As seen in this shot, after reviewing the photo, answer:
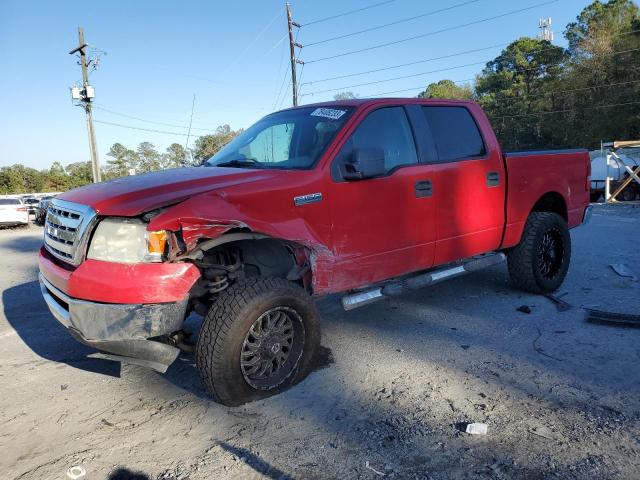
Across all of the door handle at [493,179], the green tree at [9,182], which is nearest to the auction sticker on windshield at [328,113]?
the door handle at [493,179]

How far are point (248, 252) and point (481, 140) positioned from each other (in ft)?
8.99

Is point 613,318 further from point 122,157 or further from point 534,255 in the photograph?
point 122,157

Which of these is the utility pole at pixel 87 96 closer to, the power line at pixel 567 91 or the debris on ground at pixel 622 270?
the debris on ground at pixel 622 270

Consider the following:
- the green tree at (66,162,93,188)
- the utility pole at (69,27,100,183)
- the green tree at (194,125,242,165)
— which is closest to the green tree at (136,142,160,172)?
→ the green tree at (66,162,93,188)

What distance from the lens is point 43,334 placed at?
183 inches

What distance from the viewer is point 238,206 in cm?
306

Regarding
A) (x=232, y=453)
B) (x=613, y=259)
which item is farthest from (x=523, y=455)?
(x=613, y=259)

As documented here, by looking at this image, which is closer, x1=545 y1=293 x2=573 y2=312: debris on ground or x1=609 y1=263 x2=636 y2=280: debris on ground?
x1=545 y1=293 x2=573 y2=312: debris on ground

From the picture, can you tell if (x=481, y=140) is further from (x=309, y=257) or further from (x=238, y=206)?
(x=238, y=206)

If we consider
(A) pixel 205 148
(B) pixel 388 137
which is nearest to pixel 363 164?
(B) pixel 388 137

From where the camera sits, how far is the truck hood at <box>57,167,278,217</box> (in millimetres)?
2869

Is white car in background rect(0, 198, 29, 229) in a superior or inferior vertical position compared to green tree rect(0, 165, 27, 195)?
inferior

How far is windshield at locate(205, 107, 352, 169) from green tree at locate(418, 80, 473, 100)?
2426 inches

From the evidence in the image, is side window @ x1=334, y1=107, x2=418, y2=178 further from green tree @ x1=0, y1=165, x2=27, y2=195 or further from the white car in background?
green tree @ x1=0, y1=165, x2=27, y2=195
